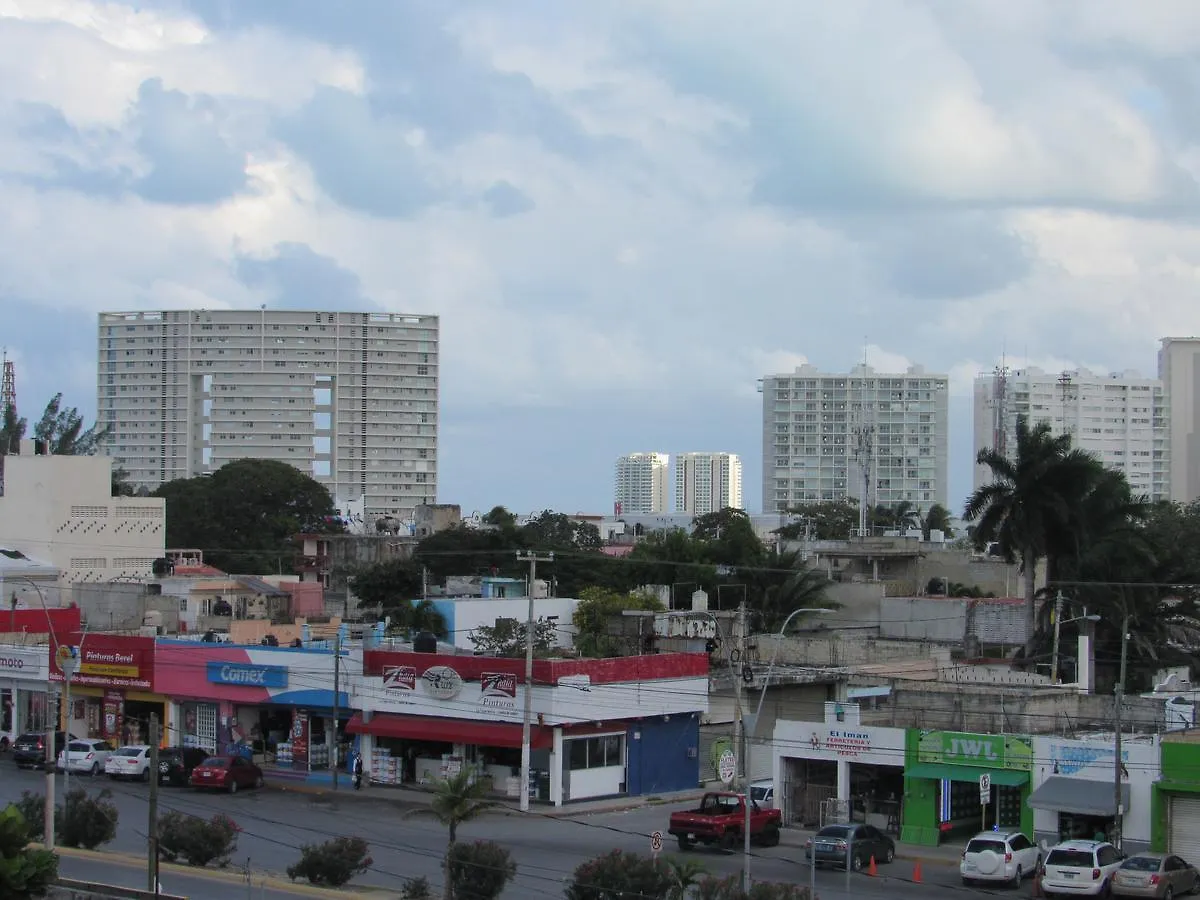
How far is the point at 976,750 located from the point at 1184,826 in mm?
5243

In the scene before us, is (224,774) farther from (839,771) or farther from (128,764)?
(839,771)

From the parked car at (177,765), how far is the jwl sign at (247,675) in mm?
3637

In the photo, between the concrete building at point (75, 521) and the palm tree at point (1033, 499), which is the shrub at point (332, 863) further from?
the concrete building at point (75, 521)

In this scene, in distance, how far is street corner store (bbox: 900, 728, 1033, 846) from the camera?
3891 cm

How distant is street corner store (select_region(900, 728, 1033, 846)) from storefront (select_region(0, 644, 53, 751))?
107ft

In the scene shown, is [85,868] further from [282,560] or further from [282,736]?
[282,560]

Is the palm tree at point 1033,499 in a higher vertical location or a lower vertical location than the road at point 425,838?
higher

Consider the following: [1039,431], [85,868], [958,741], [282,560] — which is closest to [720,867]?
[958,741]

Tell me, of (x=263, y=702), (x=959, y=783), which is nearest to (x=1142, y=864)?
(x=959, y=783)

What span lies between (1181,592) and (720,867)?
3836 cm

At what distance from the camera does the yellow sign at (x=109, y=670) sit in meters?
55.8

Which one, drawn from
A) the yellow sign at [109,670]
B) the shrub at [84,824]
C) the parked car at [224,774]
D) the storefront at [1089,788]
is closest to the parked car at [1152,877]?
the storefront at [1089,788]

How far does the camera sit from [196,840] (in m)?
32.5

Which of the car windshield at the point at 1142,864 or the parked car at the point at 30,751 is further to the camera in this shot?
the parked car at the point at 30,751
